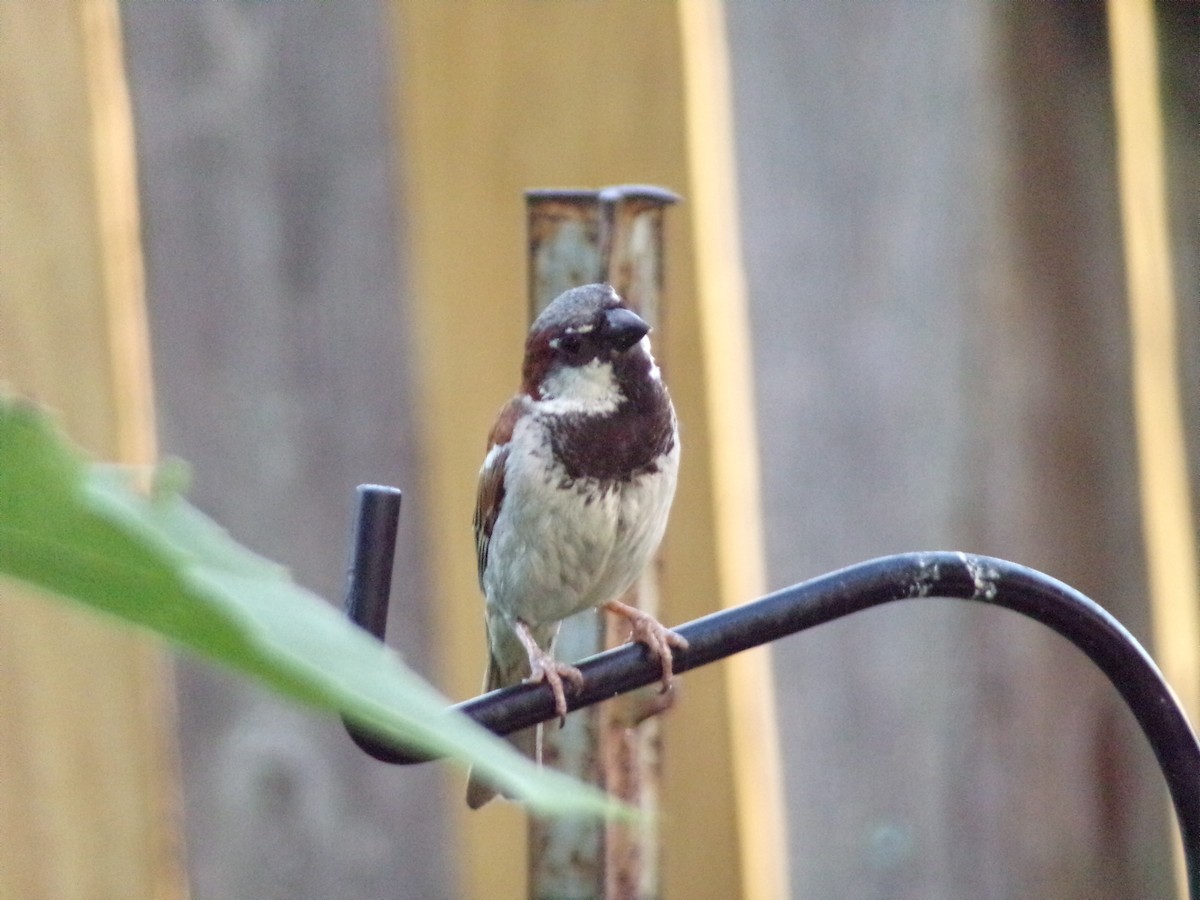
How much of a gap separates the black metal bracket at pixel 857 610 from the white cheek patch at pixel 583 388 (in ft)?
1.28


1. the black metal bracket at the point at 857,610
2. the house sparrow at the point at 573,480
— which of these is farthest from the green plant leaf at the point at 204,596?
the house sparrow at the point at 573,480

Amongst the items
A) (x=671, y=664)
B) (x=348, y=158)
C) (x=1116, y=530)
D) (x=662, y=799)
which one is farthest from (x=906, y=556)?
(x=348, y=158)

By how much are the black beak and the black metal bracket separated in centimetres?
32

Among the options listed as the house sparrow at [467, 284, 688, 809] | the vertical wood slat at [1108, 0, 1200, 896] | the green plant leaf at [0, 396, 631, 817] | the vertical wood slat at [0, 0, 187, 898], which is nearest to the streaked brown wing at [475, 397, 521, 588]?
the house sparrow at [467, 284, 688, 809]

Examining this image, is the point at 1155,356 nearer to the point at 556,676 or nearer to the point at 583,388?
the point at 583,388

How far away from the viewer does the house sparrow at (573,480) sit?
120cm

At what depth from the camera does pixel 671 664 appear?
2.74 ft

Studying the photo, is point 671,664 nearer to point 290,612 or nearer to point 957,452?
point 957,452

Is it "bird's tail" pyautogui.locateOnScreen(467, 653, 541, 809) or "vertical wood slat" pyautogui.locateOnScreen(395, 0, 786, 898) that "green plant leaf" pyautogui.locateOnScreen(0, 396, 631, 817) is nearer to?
"bird's tail" pyautogui.locateOnScreen(467, 653, 541, 809)

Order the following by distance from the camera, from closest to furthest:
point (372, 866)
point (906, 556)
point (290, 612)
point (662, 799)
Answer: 1. point (290, 612)
2. point (906, 556)
3. point (662, 799)
4. point (372, 866)

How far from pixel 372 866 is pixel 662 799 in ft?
1.00

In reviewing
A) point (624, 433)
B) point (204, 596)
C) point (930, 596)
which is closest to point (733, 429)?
point (624, 433)

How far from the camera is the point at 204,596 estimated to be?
10 cm

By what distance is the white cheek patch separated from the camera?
48.7 inches
